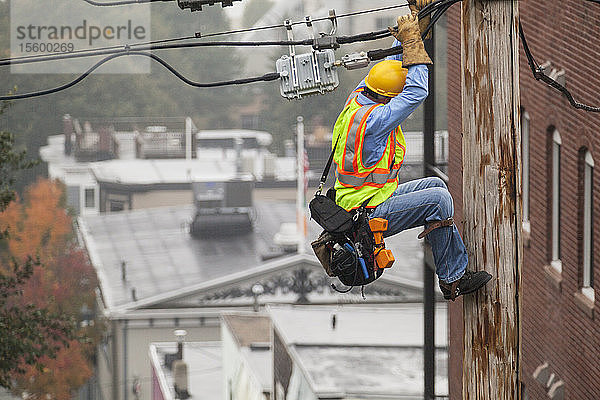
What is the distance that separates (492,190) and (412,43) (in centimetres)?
115

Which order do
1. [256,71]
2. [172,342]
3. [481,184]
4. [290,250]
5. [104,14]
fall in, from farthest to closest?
[256,71], [104,14], [290,250], [172,342], [481,184]

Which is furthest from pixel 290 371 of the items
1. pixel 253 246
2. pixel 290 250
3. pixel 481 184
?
pixel 253 246

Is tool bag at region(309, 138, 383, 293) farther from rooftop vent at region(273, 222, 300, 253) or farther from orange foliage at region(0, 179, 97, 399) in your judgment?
rooftop vent at region(273, 222, 300, 253)

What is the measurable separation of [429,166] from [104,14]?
76533 millimetres

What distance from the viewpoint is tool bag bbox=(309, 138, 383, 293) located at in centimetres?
843

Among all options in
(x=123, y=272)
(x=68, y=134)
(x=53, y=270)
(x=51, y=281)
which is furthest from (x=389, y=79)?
(x=68, y=134)

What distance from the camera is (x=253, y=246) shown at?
65.2m

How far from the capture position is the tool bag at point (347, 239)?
8430mm

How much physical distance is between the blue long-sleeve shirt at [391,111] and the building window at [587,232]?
607cm

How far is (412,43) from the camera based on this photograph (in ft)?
26.5

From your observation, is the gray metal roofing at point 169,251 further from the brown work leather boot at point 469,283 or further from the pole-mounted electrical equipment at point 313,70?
the brown work leather boot at point 469,283

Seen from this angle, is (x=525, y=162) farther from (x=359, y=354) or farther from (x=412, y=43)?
(x=412, y=43)

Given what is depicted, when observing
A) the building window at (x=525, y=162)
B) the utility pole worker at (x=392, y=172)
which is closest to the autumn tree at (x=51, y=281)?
the building window at (x=525, y=162)

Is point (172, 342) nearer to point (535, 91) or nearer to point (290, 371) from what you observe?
point (290, 371)
